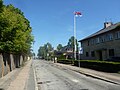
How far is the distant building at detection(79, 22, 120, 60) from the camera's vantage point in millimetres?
46562

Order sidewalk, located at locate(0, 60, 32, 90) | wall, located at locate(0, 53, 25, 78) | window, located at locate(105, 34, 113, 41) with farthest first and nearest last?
window, located at locate(105, 34, 113, 41) < wall, located at locate(0, 53, 25, 78) < sidewalk, located at locate(0, 60, 32, 90)

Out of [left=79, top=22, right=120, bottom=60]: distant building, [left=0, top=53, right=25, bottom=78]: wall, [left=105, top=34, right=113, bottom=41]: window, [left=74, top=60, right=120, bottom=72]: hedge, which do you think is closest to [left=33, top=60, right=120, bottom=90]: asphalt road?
[left=0, top=53, right=25, bottom=78]: wall

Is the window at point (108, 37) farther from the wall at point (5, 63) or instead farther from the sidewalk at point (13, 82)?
the sidewalk at point (13, 82)

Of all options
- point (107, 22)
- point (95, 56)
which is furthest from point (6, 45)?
point (107, 22)

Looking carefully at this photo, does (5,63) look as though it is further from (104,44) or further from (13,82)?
(104,44)

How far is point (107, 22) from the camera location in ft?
203

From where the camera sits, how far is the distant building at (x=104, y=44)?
4656cm

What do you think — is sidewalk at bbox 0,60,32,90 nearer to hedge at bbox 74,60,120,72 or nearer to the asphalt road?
the asphalt road

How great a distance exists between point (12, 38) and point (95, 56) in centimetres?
2939

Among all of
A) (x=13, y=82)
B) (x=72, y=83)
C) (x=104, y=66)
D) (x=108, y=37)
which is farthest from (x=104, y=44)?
(x=13, y=82)

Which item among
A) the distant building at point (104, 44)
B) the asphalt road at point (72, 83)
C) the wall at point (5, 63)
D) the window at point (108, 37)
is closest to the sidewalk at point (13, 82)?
the wall at point (5, 63)

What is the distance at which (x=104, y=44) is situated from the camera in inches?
2073

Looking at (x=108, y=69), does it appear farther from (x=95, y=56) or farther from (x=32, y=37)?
(x=32, y=37)

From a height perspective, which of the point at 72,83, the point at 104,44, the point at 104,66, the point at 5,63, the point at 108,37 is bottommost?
the point at 72,83
